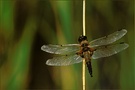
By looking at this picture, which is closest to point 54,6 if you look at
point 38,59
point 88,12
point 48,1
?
point 48,1

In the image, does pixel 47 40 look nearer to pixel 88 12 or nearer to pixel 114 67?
pixel 88 12

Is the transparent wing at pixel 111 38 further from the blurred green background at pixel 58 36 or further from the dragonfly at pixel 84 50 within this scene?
the blurred green background at pixel 58 36

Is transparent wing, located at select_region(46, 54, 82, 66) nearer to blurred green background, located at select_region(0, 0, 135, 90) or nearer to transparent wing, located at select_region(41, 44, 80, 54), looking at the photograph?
transparent wing, located at select_region(41, 44, 80, 54)

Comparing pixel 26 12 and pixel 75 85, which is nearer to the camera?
pixel 75 85

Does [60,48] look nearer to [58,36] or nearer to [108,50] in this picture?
[108,50]

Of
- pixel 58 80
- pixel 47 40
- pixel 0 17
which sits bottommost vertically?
pixel 58 80
